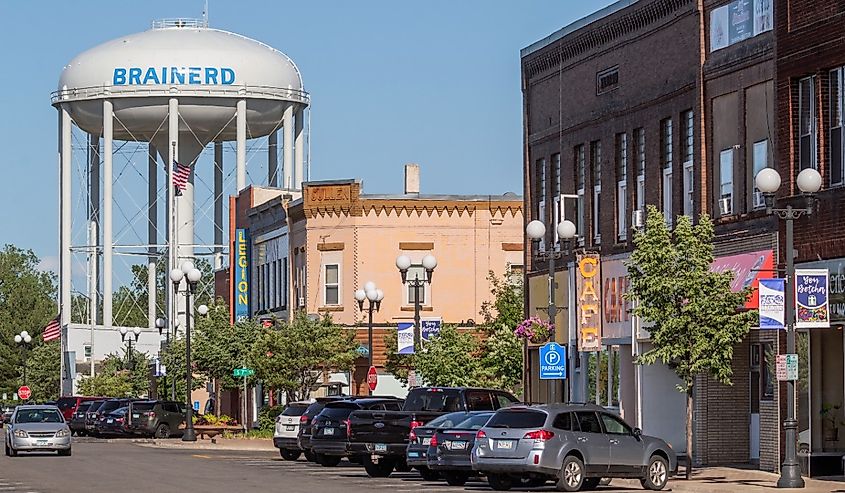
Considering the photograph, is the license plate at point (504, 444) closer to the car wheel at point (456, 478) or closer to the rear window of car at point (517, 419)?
the rear window of car at point (517, 419)

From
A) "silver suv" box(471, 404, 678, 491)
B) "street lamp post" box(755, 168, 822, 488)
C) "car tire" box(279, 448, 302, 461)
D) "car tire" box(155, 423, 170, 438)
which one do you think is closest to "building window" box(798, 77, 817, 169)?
"street lamp post" box(755, 168, 822, 488)

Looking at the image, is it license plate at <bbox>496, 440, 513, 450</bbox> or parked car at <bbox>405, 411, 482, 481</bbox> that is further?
parked car at <bbox>405, 411, 482, 481</bbox>

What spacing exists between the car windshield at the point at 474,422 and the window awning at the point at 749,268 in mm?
5848

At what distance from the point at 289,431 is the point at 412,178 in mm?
Result: 30574

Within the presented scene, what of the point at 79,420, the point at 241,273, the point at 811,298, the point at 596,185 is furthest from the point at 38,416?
the point at 241,273

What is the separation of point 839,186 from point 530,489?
26.8ft

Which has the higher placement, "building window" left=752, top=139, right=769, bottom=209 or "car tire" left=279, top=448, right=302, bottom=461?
"building window" left=752, top=139, right=769, bottom=209

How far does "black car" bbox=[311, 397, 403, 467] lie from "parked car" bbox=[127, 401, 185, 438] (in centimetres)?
2822

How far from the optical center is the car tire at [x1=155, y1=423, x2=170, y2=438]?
69562 millimetres

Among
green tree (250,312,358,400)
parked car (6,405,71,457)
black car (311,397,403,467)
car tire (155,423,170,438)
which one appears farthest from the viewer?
car tire (155,423,170,438)

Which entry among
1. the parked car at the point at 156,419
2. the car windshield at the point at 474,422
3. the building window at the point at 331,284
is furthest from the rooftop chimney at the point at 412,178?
the car windshield at the point at 474,422

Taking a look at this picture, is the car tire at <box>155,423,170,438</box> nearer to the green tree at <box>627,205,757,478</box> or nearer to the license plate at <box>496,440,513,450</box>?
the green tree at <box>627,205,757,478</box>

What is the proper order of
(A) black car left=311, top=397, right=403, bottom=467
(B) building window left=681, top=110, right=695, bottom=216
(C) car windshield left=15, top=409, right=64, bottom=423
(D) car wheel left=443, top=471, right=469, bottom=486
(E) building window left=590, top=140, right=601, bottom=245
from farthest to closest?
1. (C) car windshield left=15, top=409, right=64, bottom=423
2. (E) building window left=590, top=140, right=601, bottom=245
3. (B) building window left=681, top=110, right=695, bottom=216
4. (A) black car left=311, top=397, right=403, bottom=467
5. (D) car wheel left=443, top=471, right=469, bottom=486

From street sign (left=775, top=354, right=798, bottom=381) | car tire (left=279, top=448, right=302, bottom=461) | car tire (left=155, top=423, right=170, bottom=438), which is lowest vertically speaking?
car tire (left=155, top=423, right=170, bottom=438)
